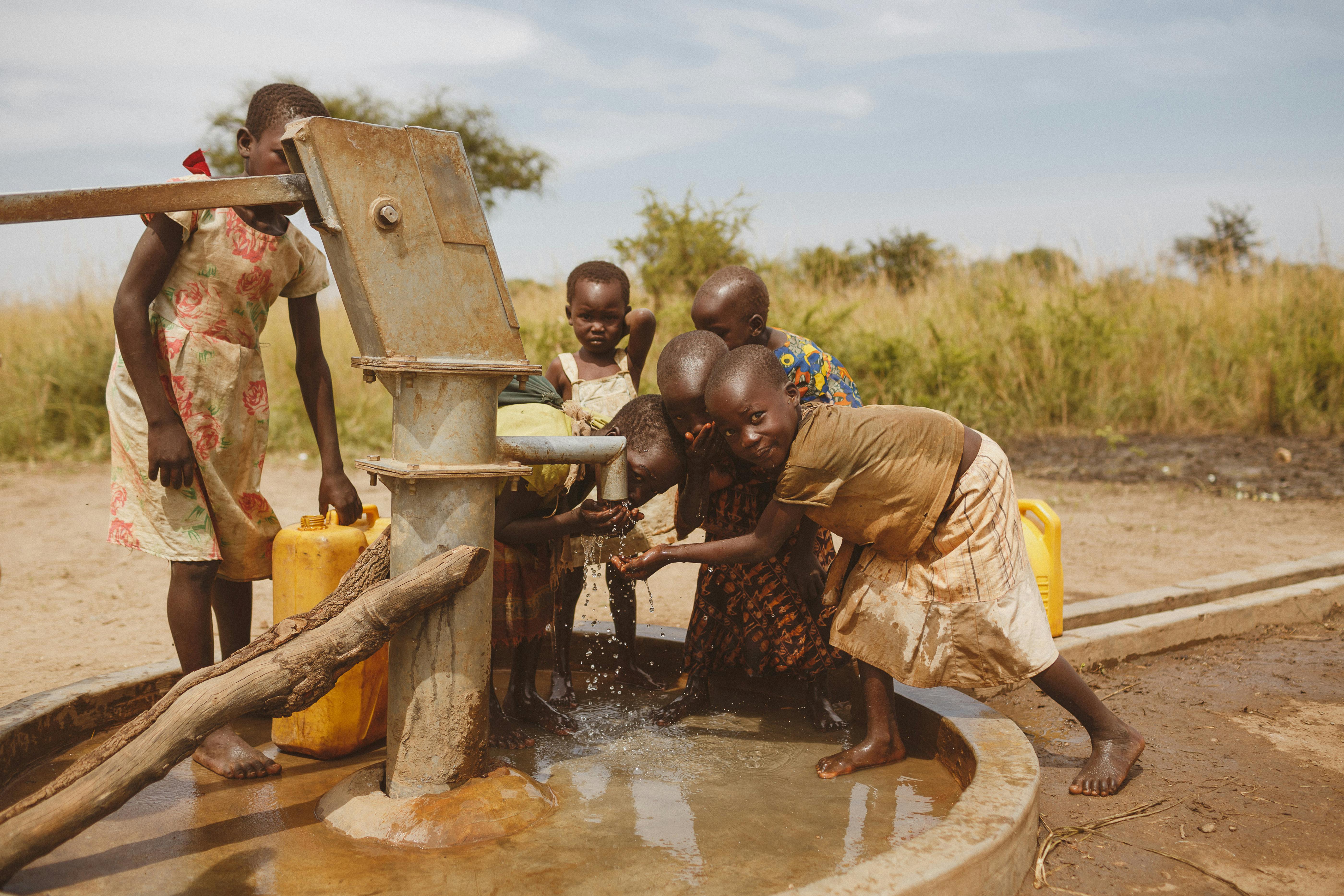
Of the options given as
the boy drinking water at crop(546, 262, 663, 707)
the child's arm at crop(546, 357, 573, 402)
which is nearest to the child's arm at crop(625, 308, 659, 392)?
the boy drinking water at crop(546, 262, 663, 707)

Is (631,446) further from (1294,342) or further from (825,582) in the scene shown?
(1294,342)

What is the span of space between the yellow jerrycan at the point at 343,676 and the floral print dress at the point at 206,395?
19cm

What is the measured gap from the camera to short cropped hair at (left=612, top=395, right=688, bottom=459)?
8.86 feet

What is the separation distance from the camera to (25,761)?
7.95ft

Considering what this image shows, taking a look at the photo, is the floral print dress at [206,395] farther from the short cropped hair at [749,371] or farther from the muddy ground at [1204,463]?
the muddy ground at [1204,463]

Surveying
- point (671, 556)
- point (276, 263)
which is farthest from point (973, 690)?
point (276, 263)

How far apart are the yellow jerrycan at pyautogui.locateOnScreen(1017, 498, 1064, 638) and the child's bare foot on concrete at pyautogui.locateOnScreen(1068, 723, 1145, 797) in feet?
3.03

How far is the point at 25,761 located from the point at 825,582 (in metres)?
2.12

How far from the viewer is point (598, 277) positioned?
3578 millimetres

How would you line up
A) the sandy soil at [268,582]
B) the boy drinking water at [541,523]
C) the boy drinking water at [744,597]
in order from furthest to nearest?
1. the sandy soil at [268,582]
2. the boy drinking water at [744,597]
3. the boy drinking water at [541,523]

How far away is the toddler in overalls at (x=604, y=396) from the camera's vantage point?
3.16 metres

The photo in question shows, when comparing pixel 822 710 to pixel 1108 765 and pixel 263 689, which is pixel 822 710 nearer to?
pixel 1108 765

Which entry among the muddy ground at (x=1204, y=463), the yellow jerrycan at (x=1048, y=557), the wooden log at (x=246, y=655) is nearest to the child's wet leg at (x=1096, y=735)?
the yellow jerrycan at (x=1048, y=557)

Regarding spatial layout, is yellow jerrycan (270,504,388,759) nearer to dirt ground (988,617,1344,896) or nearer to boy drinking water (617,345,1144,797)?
boy drinking water (617,345,1144,797)
